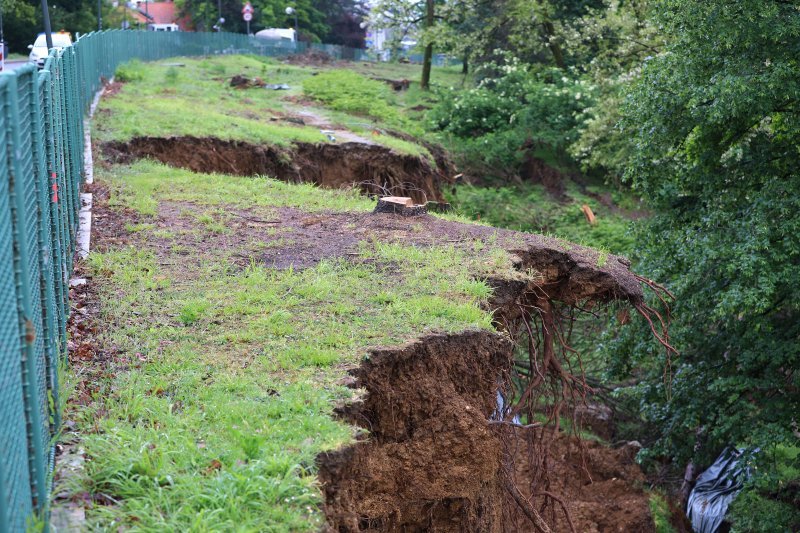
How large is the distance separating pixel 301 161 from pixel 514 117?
976 centimetres

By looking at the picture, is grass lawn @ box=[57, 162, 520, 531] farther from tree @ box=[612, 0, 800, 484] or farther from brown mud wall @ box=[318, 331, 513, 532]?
tree @ box=[612, 0, 800, 484]

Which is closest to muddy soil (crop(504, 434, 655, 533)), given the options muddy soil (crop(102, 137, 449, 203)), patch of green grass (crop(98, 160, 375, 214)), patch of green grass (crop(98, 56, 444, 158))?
patch of green grass (crop(98, 160, 375, 214))

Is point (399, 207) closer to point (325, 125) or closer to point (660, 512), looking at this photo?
point (660, 512)

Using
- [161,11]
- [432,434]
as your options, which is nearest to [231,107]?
[432,434]

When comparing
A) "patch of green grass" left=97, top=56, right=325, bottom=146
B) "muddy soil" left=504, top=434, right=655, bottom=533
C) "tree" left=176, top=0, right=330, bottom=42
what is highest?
"tree" left=176, top=0, right=330, bottom=42

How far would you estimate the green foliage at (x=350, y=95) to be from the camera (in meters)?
23.0

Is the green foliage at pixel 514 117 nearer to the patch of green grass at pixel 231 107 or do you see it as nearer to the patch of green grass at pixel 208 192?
the patch of green grass at pixel 231 107

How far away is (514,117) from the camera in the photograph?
23562 millimetres

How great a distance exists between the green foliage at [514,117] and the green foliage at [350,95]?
187cm

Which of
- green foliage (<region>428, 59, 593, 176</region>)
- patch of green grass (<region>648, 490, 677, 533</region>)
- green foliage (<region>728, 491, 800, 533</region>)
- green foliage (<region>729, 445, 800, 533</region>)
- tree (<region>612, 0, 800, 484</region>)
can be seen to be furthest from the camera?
green foliage (<region>428, 59, 593, 176</region>)

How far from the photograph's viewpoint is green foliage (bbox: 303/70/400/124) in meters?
23.0

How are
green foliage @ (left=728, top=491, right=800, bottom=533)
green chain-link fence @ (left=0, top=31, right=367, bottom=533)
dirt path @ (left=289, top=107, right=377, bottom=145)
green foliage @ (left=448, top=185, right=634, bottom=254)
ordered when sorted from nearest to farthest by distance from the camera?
green chain-link fence @ (left=0, top=31, right=367, bottom=533)
green foliage @ (left=728, top=491, right=800, bottom=533)
dirt path @ (left=289, top=107, right=377, bottom=145)
green foliage @ (left=448, top=185, right=634, bottom=254)

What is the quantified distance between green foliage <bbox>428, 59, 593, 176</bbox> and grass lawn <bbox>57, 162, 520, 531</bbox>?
14.5 metres

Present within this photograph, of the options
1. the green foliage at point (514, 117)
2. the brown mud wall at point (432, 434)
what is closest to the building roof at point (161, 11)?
the green foliage at point (514, 117)
